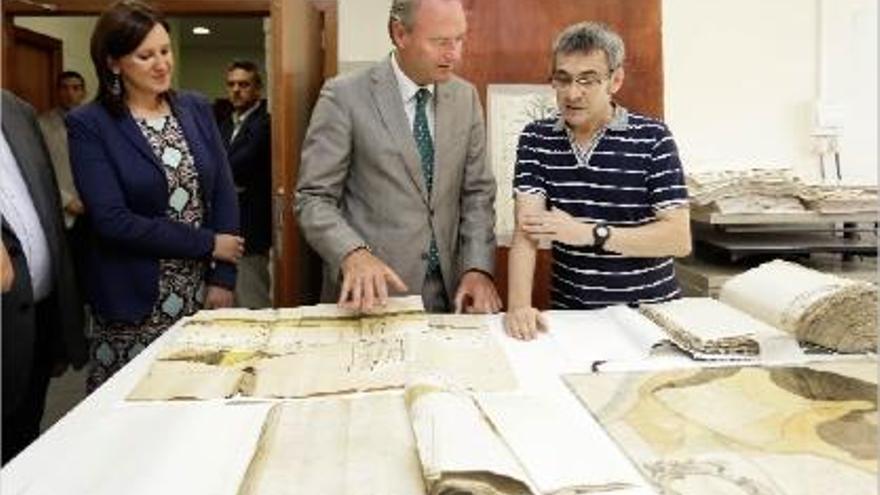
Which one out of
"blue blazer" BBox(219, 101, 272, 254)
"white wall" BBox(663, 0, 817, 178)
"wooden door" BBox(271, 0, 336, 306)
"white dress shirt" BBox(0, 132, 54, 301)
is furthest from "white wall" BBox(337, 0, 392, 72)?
"white dress shirt" BBox(0, 132, 54, 301)

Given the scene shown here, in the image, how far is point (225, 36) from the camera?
1014 centimetres

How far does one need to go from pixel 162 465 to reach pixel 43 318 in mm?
1098

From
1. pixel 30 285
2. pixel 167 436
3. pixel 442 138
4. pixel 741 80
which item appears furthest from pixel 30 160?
pixel 741 80

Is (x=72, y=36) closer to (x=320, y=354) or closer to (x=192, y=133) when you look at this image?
(x=192, y=133)

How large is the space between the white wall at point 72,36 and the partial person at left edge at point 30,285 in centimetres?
358

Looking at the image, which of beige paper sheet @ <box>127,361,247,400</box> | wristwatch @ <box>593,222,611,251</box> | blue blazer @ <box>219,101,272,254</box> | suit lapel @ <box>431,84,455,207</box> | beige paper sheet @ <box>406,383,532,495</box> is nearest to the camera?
beige paper sheet @ <box>406,383,532,495</box>

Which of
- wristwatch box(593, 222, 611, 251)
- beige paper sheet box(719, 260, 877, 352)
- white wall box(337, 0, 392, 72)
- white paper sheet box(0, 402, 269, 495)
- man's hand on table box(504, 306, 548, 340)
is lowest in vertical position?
white paper sheet box(0, 402, 269, 495)

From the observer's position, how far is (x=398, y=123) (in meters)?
1.89

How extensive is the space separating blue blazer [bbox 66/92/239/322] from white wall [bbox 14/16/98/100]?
354 centimetres

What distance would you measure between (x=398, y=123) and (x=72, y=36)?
4706mm

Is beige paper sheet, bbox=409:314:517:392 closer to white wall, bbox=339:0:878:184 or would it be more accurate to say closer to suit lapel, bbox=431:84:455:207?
suit lapel, bbox=431:84:455:207

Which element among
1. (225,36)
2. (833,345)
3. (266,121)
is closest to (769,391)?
(833,345)

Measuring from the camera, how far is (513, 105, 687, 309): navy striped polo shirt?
5.52 feet

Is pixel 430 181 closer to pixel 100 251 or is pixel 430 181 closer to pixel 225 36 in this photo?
pixel 100 251
